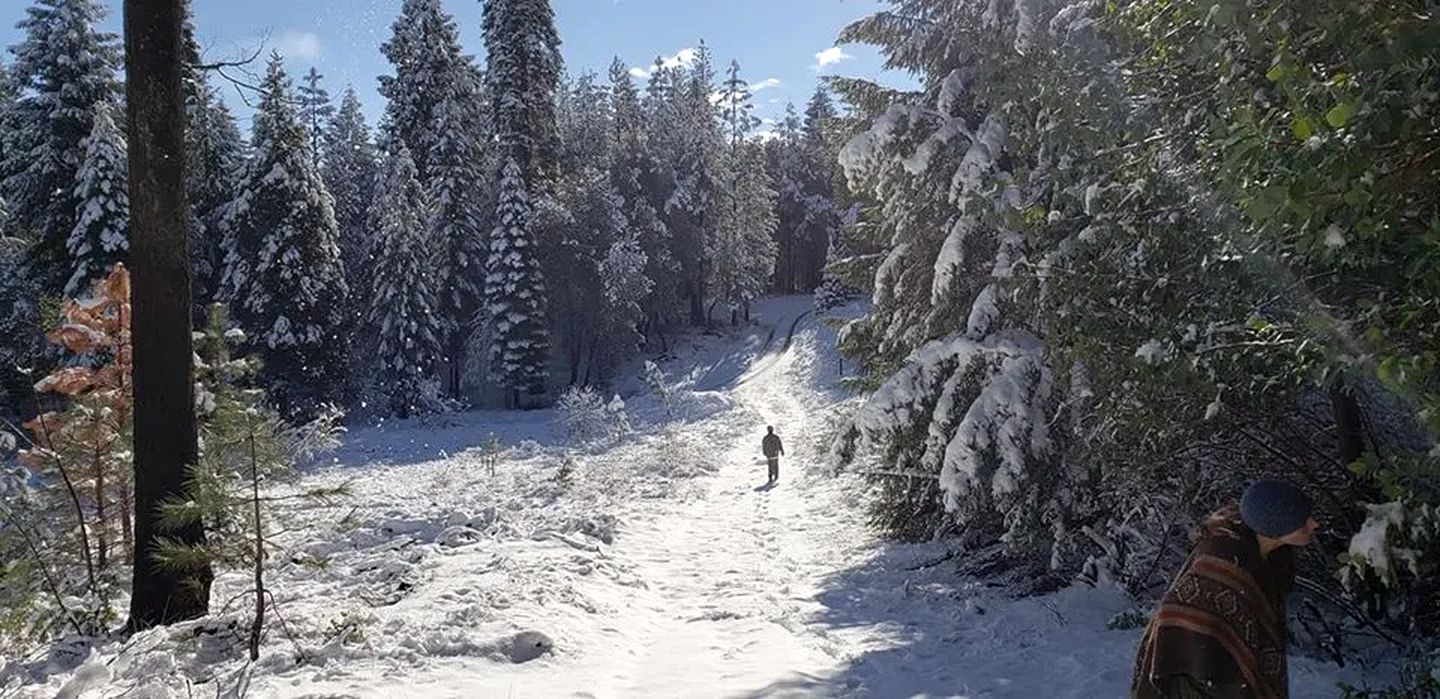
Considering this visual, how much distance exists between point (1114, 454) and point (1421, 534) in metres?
3.48

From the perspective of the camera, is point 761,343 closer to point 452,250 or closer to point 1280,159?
point 452,250

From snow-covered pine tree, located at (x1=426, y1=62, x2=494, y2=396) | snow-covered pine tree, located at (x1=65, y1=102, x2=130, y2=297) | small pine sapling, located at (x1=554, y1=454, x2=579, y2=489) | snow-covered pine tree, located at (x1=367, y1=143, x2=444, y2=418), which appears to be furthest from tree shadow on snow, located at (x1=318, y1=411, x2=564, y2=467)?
small pine sapling, located at (x1=554, y1=454, x2=579, y2=489)

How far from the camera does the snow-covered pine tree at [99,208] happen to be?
21.5 metres

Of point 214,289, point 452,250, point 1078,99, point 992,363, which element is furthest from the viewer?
point 452,250

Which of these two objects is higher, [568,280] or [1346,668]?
[568,280]

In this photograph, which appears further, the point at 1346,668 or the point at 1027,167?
the point at 1027,167

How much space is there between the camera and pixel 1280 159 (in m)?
2.49

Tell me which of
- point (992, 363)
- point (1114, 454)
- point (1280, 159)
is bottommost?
point (1114, 454)

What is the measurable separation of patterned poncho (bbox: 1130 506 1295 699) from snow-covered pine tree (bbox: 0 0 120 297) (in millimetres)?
26554

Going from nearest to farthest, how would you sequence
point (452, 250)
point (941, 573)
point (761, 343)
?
point (941, 573) < point (452, 250) < point (761, 343)

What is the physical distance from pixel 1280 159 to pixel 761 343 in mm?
49334

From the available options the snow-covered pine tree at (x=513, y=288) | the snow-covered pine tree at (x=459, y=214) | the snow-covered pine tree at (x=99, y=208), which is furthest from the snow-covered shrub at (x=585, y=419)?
the snow-covered pine tree at (x=99, y=208)

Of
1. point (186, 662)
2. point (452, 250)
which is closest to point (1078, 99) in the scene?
point (186, 662)

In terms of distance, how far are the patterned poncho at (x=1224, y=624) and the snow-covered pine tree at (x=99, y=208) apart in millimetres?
25266
